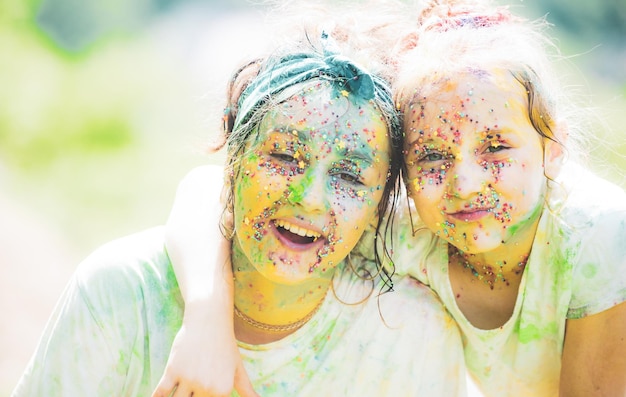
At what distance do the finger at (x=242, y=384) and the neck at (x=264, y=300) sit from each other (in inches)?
6.2

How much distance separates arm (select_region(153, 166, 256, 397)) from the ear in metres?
0.84

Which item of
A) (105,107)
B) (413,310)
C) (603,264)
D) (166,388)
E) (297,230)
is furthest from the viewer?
(105,107)

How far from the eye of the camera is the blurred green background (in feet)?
14.6

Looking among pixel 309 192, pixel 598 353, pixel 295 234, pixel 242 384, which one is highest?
pixel 309 192

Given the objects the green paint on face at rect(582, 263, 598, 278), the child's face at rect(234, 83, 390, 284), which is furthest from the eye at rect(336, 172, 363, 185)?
the green paint on face at rect(582, 263, 598, 278)

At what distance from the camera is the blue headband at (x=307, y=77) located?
188 cm

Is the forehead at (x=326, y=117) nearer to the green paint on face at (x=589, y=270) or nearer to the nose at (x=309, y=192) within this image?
the nose at (x=309, y=192)

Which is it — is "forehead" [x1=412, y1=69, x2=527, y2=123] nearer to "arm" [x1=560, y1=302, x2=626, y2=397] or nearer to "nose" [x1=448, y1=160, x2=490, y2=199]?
"nose" [x1=448, y1=160, x2=490, y2=199]

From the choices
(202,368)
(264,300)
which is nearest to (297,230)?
(264,300)

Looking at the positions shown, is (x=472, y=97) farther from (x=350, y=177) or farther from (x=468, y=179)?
(x=350, y=177)

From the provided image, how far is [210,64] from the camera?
17.9 ft

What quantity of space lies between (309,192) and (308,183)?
0.08ft

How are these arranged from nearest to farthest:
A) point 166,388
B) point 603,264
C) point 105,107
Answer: point 166,388 < point 603,264 < point 105,107

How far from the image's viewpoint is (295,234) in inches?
75.5
